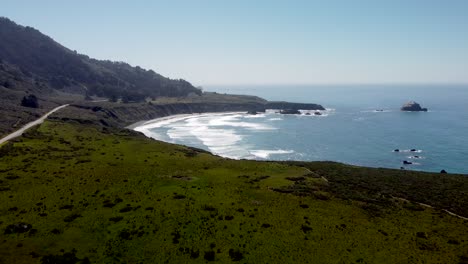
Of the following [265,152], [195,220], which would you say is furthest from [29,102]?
[195,220]

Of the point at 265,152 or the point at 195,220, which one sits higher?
the point at 195,220

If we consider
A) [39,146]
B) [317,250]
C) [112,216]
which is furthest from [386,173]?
[39,146]

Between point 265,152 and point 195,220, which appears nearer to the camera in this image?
point 195,220

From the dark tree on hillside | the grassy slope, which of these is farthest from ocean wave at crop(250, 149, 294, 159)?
the dark tree on hillside

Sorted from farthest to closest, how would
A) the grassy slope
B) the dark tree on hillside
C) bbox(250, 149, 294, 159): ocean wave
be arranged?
1. the dark tree on hillside
2. bbox(250, 149, 294, 159): ocean wave
3. the grassy slope

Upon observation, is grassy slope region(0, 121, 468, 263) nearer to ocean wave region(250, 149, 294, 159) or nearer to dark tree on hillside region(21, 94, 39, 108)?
ocean wave region(250, 149, 294, 159)

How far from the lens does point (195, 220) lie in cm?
5419

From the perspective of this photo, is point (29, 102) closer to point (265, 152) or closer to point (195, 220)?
point (265, 152)

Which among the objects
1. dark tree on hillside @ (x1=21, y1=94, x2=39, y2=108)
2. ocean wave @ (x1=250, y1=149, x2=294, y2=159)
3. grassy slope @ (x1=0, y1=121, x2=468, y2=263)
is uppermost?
dark tree on hillside @ (x1=21, y1=94, x2=39, y2=108)

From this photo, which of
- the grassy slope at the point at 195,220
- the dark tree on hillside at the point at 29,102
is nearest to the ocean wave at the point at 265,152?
the grassy slope at the point at 195,220

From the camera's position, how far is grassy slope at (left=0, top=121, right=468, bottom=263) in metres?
46.0

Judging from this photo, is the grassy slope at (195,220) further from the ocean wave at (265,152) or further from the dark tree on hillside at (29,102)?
the dark tree on hillside at (29,102)

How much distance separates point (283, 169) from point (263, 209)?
31.3m

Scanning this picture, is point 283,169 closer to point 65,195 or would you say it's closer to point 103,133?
point 65,195
